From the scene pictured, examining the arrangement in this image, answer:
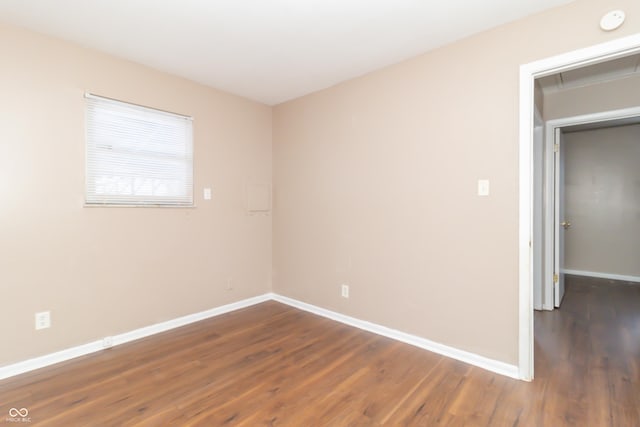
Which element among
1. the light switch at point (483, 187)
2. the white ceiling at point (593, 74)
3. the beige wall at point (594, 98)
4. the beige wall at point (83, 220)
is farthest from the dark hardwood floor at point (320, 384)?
the white ceiling at point (593, 74)

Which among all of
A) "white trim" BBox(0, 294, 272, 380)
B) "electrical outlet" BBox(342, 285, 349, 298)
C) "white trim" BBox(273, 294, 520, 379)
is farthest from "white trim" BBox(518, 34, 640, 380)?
"white trim" BBox(0, 294, 272, 380)

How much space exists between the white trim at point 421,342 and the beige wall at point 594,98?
112 inches

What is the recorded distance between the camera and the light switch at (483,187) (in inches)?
91.5

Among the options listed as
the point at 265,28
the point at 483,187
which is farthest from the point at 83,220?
the point at 483,187

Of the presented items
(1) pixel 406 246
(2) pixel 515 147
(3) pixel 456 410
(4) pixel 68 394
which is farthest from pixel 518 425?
(4) pixel 68 394

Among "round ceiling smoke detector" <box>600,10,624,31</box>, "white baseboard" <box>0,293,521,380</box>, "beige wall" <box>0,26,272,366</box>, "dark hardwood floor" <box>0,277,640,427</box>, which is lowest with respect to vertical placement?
"dark hardwood floor" <box>0,277,640,427</box>

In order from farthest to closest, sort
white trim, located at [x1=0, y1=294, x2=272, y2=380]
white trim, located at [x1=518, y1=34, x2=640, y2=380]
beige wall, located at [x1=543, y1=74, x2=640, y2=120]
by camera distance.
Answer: beige wall, located at [x1=543, y1=74, x2=640, y2=120], white trim, located at [x1=0, y1=294, x2=272, y2=380], white trim, located at [x1=518, y1=34, x2=640, y2=380]

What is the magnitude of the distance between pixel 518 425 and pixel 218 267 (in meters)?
A: 2.93

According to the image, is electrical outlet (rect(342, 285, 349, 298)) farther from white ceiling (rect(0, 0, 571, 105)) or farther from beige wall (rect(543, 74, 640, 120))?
beige wall (rect(543, 74, 640, 120))

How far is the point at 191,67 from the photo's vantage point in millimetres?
2908

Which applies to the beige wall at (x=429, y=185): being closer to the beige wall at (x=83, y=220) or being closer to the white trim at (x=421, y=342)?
the white trim at (x=421, y=342)

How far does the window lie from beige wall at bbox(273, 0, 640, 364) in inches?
51.6

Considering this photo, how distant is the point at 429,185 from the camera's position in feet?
8.65

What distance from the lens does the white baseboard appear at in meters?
2.25
